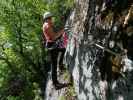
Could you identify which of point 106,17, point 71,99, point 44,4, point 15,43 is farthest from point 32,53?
point 106,17

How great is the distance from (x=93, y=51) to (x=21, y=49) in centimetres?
1649

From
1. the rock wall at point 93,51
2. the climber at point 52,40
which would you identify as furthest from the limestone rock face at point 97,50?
the climber at point 52,40

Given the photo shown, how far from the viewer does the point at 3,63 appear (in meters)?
27.3

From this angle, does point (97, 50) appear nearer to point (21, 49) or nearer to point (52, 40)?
point (52, 40)

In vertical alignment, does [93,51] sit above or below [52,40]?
below

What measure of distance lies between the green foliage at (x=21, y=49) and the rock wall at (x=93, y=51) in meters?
12.6

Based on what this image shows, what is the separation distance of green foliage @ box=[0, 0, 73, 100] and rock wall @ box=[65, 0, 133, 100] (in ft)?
41.4

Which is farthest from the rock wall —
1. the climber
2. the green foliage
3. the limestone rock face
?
the green foliage

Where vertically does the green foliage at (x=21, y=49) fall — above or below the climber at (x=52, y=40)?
below

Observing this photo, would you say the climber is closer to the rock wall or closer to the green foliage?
the rock wall

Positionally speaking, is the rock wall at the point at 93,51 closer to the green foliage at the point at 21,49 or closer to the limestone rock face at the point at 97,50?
the limestone rock face at the point at 97,50

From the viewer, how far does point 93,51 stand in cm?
1032

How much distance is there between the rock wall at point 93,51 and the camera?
343 inches

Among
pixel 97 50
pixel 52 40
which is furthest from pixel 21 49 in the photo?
pixel 97 50
